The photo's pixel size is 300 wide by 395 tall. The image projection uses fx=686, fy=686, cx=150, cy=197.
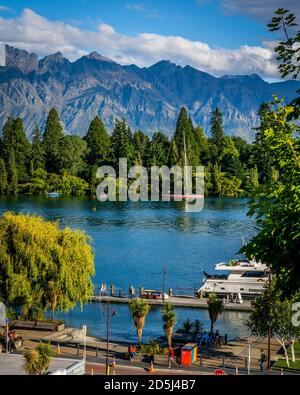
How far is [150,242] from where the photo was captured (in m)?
82.8

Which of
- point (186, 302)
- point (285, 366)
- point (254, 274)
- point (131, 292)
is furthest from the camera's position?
point (254, 274)

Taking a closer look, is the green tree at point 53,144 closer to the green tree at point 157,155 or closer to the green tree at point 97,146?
the green tree at point 97,146

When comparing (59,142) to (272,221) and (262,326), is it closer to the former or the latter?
(262,326)

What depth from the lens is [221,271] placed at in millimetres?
64688

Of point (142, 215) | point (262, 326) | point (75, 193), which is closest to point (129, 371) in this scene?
point (262, 326)

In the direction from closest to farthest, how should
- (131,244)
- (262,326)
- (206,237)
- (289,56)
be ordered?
(289,56) < (262,326) < (131,244) < (206,237)

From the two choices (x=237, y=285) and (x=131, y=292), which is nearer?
(x=131, y=292)

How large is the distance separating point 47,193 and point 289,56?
446 ft

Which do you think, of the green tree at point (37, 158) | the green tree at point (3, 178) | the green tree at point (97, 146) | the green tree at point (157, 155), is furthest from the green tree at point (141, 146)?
the green tree at point (3, 178)

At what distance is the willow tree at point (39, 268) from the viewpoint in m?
41.0

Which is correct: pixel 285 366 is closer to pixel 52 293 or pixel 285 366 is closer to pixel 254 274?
pixel 52 293

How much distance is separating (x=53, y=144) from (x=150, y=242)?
257 feet

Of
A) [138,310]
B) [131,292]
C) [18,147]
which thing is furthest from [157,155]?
[138,310]

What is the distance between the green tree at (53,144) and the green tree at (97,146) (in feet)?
22.1
